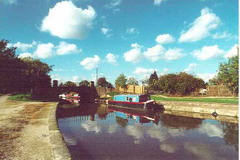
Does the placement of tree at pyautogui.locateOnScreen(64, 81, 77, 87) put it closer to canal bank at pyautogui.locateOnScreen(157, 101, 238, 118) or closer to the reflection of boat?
the reflection of boat

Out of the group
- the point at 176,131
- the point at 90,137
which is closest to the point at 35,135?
the point at 90,137

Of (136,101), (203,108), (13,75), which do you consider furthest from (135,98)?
(13,75)

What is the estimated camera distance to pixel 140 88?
47156 mm

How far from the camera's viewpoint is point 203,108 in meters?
22.8

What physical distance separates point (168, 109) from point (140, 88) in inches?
810

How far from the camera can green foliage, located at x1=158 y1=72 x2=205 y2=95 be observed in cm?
3659

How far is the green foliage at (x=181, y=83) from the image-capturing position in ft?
120

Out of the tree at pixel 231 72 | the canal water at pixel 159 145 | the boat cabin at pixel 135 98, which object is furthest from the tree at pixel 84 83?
the canal water at pixel 159 145

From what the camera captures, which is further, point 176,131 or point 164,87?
point 164,87

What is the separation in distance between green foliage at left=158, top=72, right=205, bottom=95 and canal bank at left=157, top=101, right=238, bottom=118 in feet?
34.4

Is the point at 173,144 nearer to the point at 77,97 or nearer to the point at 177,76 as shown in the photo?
the point at 177,76

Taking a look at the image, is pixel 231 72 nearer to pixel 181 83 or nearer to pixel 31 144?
pixel 181 83

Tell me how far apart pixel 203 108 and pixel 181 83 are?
1429 cm

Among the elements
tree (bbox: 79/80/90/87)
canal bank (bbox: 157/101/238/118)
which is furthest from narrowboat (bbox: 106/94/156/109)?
tree (bbox: 79/80/90/87)
